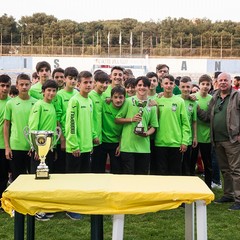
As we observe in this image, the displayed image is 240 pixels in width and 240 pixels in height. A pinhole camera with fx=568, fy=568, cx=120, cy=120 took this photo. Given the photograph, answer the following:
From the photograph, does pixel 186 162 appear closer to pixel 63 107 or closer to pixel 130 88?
pixel 130 88

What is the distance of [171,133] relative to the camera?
20.7 ft

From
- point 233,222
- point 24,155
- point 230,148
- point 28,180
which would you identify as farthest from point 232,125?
point 28,180

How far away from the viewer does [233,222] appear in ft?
18.8

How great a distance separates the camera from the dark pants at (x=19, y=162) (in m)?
5.89

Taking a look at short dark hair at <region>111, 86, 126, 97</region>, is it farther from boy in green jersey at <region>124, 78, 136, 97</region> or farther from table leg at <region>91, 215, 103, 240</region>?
table leg at <region>91, 215, 103, 240</region>

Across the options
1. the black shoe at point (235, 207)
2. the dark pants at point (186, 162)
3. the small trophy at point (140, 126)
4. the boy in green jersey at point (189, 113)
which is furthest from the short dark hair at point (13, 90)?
the black shoe at point (235, 207)

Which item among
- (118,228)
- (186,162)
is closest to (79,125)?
(186,162)

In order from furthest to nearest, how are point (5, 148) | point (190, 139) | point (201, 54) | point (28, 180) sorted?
point (201, 54) → point (190, 139) → point (5, 148) → point (28, 180)

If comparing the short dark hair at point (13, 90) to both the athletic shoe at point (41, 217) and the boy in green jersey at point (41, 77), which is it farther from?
the athletic shoe at point (41, 217)

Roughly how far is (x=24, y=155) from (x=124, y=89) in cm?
129

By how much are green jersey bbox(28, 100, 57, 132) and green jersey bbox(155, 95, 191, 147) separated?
1279 mm

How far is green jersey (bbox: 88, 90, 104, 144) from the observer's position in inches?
240

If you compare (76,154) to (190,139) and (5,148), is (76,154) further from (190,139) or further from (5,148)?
(190,139)

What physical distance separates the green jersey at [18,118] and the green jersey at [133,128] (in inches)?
40.0
